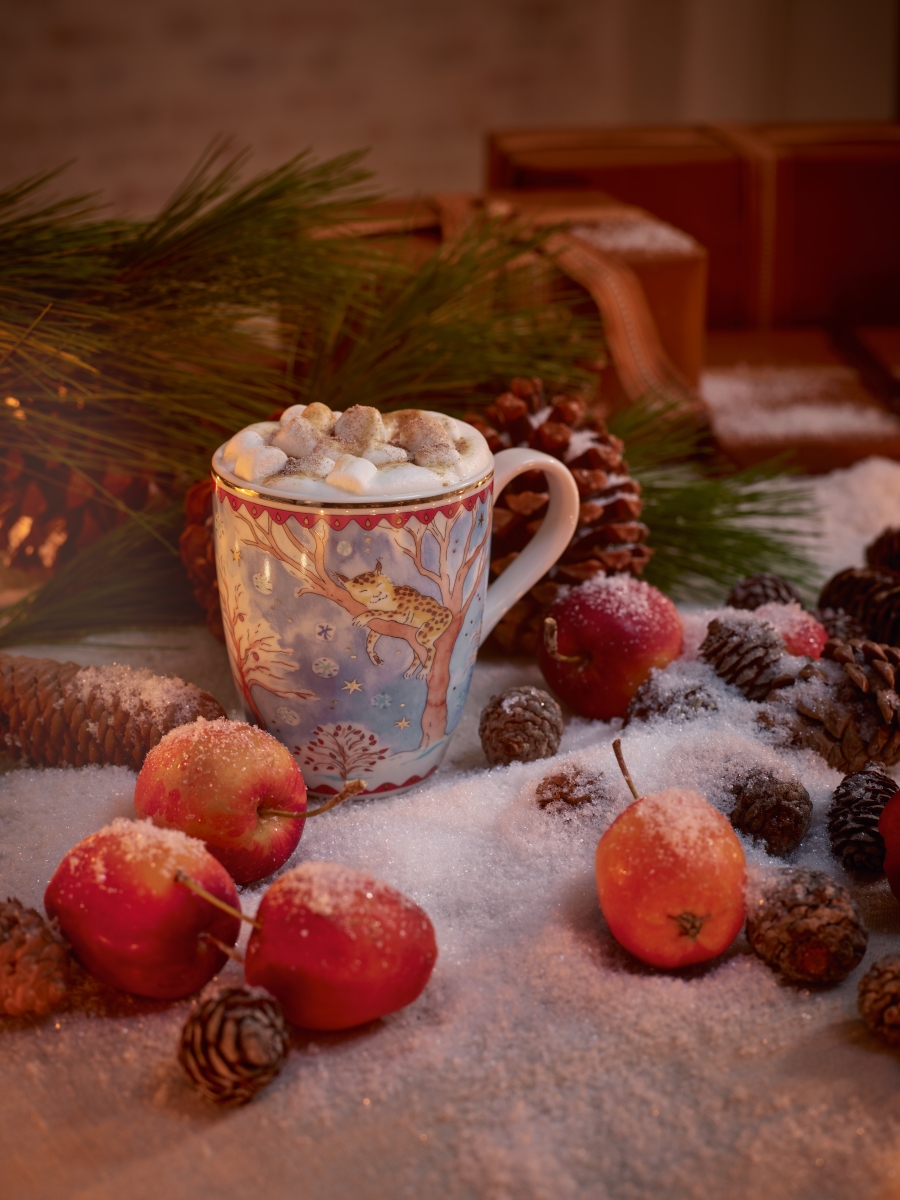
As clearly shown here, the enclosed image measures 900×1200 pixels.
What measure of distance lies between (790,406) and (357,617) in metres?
0.94

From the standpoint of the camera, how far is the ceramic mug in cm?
59

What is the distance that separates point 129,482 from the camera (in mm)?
911

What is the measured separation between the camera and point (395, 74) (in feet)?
10.4

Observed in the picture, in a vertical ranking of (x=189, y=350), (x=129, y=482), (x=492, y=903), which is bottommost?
(x=492, y=903)

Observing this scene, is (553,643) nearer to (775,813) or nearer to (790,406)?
(775,813)

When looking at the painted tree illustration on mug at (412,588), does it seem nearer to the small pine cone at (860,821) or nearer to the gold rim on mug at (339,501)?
the gold rim on mug at (339,501)

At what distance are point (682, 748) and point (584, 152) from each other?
136 centimetres

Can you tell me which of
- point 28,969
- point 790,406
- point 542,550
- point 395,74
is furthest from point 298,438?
point 395,74

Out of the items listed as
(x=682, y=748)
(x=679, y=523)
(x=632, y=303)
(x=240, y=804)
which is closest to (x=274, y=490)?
(x=240, y=804)

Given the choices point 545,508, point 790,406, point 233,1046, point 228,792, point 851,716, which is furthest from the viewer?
point 790,406

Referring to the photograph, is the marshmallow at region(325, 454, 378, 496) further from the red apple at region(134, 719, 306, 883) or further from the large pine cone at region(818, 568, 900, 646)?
the large pine cone at region(818, 568, 900, 646)

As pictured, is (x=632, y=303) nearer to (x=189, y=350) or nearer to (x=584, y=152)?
(x=189, y=350)

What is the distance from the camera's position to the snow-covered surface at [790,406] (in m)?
1.28

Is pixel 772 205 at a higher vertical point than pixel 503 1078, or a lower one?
higher
